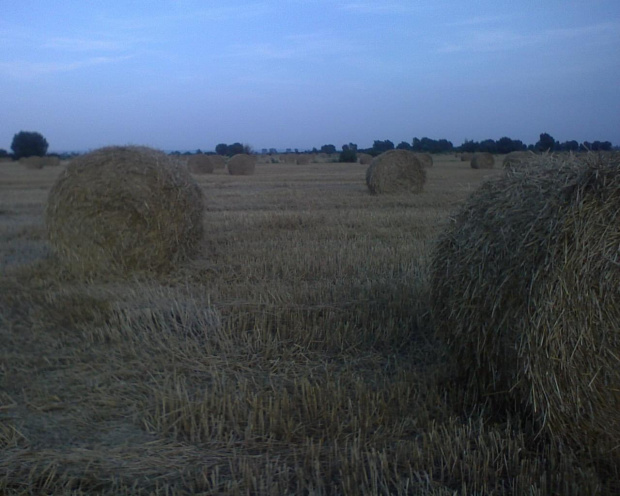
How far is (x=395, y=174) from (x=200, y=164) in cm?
1359

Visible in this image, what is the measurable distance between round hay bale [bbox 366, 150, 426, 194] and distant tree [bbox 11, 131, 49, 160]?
30195mm

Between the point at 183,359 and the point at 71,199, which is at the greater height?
the point at 71,199

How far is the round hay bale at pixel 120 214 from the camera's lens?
310 inches

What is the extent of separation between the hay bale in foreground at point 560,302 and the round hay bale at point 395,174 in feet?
42.5

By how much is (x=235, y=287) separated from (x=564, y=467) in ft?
12.8

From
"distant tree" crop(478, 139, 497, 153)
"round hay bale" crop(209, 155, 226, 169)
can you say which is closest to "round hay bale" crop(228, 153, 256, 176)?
"round hay bale" crop(209, 155, 226, 169)

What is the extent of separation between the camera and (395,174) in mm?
16938

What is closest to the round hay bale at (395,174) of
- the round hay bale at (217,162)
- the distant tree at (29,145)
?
the round hay bale at (217,162)

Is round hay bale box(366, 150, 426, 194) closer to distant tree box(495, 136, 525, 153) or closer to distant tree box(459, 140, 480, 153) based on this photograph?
distant tree box(495, 136, 525, 153)

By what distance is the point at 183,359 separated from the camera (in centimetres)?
482

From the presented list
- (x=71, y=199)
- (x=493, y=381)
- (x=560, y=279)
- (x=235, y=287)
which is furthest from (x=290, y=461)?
(x=71, y=199)

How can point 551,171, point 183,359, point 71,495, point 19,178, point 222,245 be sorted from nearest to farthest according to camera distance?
1. point 71,495
2. point 551,171
3. point 183,359
4. point 222,245
5. point 19,178

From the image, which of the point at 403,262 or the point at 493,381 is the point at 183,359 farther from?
the point at 403,262

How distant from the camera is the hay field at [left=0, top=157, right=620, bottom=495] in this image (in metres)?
3.23
